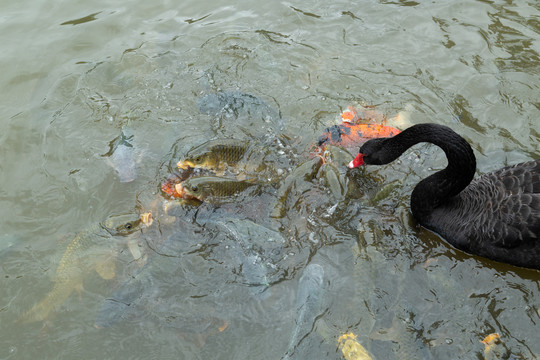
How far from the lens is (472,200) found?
466cm

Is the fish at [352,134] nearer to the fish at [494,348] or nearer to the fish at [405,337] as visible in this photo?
the fish at [405,337]

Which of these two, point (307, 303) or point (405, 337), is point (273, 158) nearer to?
point (307, 303)

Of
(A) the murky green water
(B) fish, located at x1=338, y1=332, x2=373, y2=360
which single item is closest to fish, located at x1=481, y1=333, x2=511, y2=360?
(A) the murky green water

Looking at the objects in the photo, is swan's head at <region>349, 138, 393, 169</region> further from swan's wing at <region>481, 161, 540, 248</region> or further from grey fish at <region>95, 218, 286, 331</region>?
grey fish at <region>95, 218, 286, 331</region>

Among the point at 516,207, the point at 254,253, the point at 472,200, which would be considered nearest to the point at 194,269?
the point at 254,253

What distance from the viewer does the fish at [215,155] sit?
15.7 feet

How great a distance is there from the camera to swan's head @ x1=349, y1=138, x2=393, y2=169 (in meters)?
4.73

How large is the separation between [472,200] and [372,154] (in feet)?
3.86

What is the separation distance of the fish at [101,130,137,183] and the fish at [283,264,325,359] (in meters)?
2.38

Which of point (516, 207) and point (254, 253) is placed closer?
point (516, 207)

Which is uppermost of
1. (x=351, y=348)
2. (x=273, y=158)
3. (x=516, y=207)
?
(x=516, y=207)

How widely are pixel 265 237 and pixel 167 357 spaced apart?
56.2 inches

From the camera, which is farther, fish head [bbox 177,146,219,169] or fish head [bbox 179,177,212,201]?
fish head [bbox 177,146,219,169]

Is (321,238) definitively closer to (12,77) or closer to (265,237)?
(265,237)
